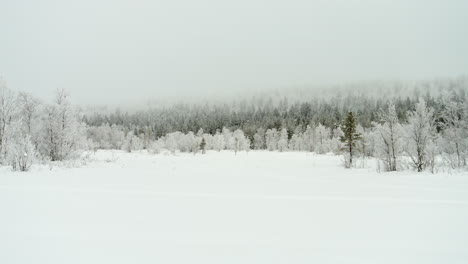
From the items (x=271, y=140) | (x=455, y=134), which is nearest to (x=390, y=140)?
(x=455, y=134)

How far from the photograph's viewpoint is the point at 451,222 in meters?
5.48

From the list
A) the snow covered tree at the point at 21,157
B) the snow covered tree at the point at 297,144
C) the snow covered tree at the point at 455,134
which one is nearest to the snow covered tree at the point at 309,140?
the snow covered tree at the point at 297,144

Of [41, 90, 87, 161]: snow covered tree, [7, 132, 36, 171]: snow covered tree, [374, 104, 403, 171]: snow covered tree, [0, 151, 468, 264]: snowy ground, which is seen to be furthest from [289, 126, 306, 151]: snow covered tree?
[0, 151, 468, 264]: snowy ground

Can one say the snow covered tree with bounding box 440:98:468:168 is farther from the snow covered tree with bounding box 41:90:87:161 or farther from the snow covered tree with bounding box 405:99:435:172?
the snow covered tree with bounding box 41:90:87:161

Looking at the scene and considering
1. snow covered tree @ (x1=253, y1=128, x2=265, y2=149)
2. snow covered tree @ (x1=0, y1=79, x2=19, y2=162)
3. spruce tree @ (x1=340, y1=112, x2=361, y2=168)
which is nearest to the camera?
snow covered tree @ (x1=0, y1=79, x2=19, y2=162)

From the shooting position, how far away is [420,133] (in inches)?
895

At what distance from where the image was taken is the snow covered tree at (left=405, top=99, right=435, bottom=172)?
2221 centimetres

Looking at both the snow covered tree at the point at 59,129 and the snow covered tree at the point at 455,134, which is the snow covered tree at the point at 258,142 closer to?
the snow covered tree at the point at 455,134

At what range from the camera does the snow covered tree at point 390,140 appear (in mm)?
24464

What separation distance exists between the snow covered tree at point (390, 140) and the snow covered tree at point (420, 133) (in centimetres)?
131

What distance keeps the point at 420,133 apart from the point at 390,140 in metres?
2.63

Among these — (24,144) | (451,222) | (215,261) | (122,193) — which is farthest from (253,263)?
(24,144)

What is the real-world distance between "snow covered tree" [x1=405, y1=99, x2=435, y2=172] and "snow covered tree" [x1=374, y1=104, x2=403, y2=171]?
1308 millimetres

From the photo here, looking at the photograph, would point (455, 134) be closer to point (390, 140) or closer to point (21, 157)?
point (390, 140)
